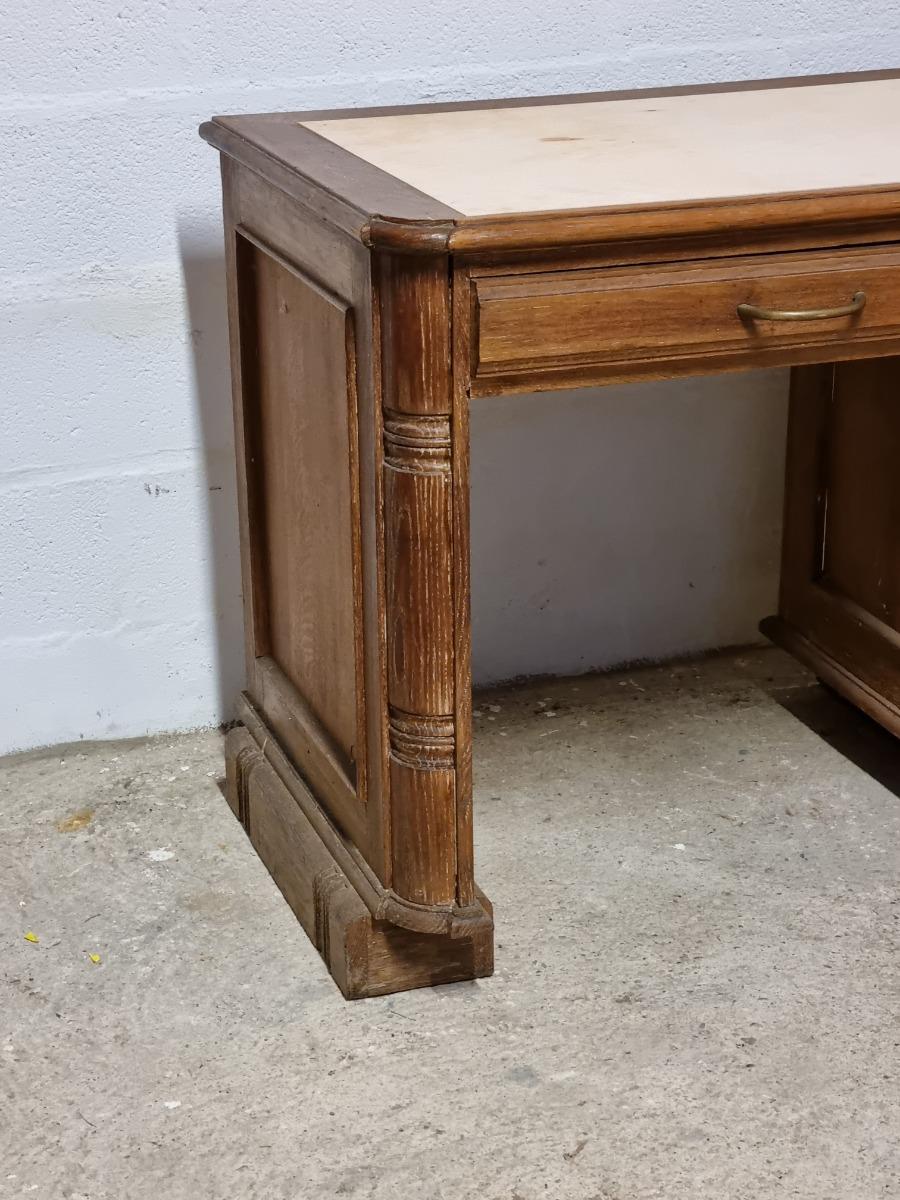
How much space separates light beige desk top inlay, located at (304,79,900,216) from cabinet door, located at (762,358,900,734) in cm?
39

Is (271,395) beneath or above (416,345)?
beneath

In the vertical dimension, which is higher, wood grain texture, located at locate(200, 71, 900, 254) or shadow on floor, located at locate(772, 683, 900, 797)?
wood grain texture, located at locate(200, 71, 900, 254)

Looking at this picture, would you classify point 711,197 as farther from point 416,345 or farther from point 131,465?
point 131,465

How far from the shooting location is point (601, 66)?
8.51 ft

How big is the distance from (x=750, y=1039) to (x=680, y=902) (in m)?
0.30

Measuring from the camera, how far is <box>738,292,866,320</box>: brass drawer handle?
1.81 m

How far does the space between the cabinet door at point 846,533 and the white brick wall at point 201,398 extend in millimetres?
227

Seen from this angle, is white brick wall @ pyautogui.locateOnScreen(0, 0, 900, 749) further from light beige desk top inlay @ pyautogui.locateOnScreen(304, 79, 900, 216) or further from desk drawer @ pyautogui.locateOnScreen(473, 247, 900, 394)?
desk drawer @ pyautogui.locateOnScreen(473, 247, 900, 394)

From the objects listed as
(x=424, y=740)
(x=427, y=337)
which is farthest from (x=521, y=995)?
(x=427, y=337)

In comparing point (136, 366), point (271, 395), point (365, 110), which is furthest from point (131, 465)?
point (365, 110)

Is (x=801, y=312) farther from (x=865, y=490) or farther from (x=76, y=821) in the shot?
(x=76, y=821)

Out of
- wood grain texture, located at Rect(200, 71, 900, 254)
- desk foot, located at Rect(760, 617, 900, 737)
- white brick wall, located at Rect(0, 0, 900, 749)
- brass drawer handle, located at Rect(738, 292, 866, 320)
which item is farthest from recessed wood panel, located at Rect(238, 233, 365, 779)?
desk foot, located at Rect(760, 617, 900, 737)

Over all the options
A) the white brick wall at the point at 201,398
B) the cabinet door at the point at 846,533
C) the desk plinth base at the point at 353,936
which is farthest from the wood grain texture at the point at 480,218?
the desk plinth base at the point at 353,936

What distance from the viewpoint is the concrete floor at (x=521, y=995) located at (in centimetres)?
174
